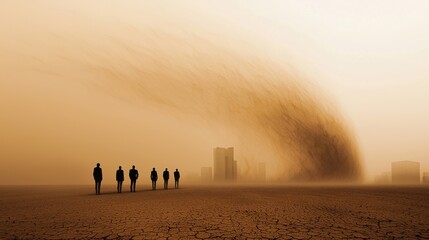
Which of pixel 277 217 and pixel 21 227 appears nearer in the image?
pixel 21 227

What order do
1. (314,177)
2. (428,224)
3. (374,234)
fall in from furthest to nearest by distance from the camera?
(314,177)
(428,224)
(374,234)

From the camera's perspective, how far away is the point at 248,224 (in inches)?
331

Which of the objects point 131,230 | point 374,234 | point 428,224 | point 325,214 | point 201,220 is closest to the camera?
point 374,234

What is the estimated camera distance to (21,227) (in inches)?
319

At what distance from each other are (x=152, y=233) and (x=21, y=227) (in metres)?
3.54

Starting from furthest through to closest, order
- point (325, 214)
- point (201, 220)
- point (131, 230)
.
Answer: point (325, 214)
point (201, 220)
point (131, 230)

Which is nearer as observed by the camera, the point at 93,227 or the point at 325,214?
the point at 93,227

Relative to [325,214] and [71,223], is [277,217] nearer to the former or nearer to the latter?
[325,214]

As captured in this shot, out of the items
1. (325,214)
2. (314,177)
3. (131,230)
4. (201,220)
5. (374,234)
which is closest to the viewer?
(374,234)

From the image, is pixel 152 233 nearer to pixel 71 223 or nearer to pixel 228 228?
pixel 228 228

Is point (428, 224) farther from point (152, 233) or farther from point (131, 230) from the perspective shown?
point (131, 230)

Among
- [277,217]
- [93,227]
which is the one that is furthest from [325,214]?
[93,227]

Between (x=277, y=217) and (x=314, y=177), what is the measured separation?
2441 inches

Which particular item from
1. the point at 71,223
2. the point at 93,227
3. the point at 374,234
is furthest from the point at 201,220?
the point at 374,234
